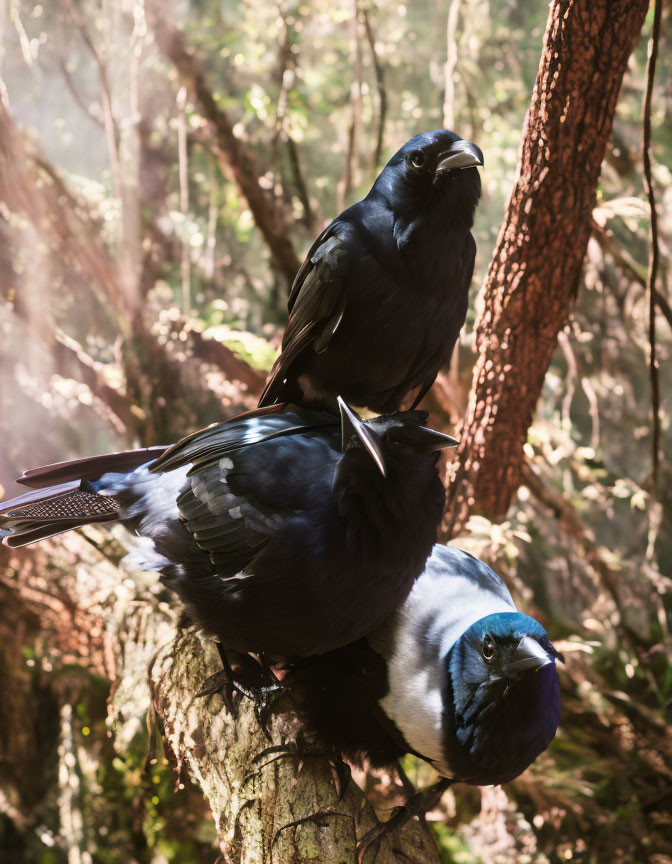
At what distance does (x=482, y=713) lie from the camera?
1210 mm

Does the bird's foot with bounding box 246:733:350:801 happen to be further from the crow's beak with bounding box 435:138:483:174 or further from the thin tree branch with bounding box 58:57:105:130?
the thin tree branch with bounding box 58:57:105:130

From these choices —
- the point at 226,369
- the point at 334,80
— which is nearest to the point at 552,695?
the point at 226,369

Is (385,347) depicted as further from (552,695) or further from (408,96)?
(408,96)

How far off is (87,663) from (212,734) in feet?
3.90

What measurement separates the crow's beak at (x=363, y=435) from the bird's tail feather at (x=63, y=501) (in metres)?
0.70

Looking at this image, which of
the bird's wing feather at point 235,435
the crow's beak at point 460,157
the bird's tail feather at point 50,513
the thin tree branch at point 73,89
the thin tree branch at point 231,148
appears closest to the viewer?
the crow's beak at point 460,157

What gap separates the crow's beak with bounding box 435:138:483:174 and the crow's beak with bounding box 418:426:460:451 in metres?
0.55

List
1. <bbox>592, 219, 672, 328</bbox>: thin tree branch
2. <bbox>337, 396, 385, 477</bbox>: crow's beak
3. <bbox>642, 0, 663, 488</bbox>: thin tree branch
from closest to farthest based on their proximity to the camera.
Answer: <bbox>337, 396, 385, 477</bbox>: crow's beak → <bbox>642, 0, 663, 488</bbox>: thin tree branch → <bbox>592, 219, 672, 328</bbox>: thin tree branch

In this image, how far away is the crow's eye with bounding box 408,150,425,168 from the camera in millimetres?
1350

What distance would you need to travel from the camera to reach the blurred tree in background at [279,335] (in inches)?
81.5

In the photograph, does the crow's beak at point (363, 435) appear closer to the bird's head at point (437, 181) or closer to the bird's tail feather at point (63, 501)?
the bird's head at point (437, 181)

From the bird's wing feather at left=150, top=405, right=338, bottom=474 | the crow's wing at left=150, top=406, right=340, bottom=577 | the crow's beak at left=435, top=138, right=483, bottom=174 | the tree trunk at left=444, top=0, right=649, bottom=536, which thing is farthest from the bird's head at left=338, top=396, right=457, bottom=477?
the tree trunk at left=444, top=0, right=649, bottom=536

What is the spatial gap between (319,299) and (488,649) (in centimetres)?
77

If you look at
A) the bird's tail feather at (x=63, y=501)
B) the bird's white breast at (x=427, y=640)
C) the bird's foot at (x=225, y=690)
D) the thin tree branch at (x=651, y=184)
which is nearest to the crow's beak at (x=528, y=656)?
the bird's white breast at (x=427, y=640)
